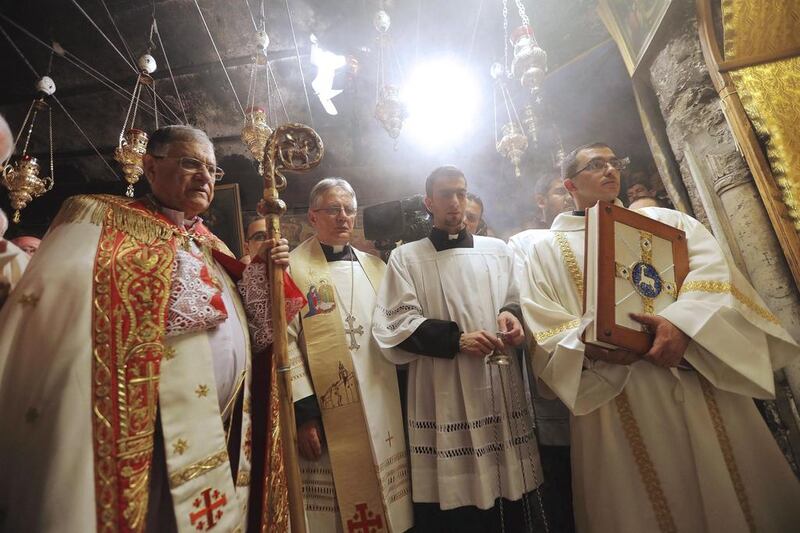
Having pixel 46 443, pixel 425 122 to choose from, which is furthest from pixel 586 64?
pixel 46 443

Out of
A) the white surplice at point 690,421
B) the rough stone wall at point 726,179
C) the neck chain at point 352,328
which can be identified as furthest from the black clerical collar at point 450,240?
the rough stone wall at point 726,179

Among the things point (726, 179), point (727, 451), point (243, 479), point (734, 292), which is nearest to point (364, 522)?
point (243, 479)

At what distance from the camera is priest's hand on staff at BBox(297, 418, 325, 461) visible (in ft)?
7.86

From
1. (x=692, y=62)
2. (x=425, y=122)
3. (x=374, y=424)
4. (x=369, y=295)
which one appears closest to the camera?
(x=374, y=424)

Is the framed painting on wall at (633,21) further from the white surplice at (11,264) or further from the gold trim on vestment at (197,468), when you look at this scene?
the white surplice at (11,264)

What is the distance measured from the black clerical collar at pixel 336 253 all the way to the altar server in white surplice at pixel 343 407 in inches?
3.0

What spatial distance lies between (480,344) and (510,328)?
0.78 feet

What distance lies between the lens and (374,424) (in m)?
2.43

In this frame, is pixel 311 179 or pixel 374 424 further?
pixel 311 179

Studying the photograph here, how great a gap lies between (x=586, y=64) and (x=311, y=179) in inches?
206

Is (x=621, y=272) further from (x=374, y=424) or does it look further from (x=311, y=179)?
(x=311, y=179)

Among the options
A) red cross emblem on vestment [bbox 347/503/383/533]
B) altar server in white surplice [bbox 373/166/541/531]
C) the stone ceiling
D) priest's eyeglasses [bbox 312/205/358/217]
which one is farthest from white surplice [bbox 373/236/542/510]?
the stone ceiling

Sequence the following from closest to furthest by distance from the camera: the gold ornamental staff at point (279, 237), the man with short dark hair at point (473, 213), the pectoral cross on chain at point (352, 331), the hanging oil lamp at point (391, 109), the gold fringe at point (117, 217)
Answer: the gold fringe at point (117, 217), the gold ornamental staff at point (279, 237), the pectoral cross on chain at point (352, 331), the man with short dark hair at point (473, 213), the hanging oil lamp at point (391, 109)

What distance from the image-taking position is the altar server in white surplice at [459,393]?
85.1 inches
